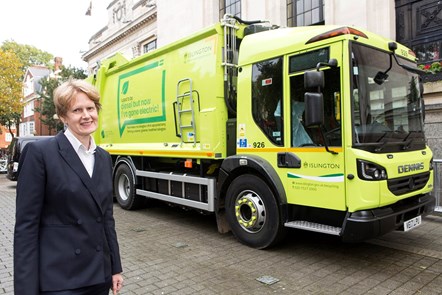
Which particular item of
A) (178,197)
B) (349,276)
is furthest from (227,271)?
(178,197)

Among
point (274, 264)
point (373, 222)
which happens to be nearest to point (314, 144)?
point (373, 222)

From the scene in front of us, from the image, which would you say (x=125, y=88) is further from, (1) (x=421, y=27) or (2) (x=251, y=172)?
(1) (x=421, y=27)

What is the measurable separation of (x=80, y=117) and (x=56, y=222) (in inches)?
22.4

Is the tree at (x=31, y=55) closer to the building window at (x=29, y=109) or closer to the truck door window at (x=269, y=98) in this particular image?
the building window at (x=29, y=109)

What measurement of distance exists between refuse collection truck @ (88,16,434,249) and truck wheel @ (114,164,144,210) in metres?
1.19

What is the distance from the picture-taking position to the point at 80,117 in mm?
2014

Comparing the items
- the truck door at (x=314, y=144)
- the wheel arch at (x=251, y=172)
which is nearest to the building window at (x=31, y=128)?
the wheel arch at (x=251, y=172)

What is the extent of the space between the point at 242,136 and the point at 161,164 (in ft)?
9.95

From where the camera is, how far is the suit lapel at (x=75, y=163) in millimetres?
1931

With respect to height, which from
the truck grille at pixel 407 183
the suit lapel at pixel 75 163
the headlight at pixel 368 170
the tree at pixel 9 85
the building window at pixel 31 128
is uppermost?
the tree at pixel 9 85

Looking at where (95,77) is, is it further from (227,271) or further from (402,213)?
(402,213)

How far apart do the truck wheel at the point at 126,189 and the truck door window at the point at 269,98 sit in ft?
13.1

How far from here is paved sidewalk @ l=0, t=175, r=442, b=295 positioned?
3.99 m

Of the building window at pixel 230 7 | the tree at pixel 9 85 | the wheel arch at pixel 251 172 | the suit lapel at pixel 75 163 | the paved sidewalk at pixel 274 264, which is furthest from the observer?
the tree at pixel 9 85
